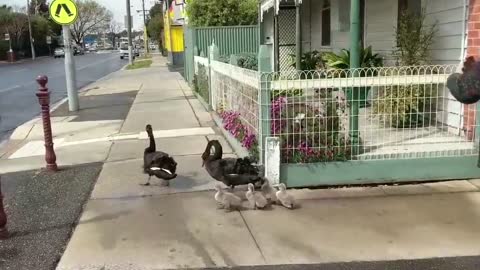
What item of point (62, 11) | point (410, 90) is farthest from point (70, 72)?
point (410, 90)

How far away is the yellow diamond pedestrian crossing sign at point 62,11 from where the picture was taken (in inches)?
518

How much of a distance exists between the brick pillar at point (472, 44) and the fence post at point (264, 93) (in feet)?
8.10

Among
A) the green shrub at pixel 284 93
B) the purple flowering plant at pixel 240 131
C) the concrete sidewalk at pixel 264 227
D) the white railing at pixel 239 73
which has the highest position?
the white railing at pixel 239 73

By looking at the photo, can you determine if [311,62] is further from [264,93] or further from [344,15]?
[264,93]

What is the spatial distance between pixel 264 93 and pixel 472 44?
2.78 metres

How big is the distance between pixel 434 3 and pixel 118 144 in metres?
5.58

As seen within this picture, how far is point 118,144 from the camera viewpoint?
9344 millimetres

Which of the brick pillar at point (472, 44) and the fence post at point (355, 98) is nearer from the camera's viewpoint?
the fence post at point (355, 98)

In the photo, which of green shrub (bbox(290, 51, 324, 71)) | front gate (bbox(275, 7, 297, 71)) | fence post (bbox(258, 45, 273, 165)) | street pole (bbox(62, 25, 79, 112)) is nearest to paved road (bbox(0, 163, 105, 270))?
fence post (bbox(258, 45, 273, 165))

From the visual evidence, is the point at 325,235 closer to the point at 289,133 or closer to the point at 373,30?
the point at 289,133

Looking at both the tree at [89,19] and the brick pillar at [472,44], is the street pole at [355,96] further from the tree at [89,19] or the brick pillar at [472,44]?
the tree at [89,19]

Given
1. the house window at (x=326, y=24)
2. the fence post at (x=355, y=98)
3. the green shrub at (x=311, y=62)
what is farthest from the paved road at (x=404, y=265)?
the house window at (x=326, y=24)

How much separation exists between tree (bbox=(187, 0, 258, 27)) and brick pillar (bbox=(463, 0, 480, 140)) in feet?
42.2

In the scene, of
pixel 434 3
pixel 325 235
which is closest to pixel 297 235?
pixel 325 235
